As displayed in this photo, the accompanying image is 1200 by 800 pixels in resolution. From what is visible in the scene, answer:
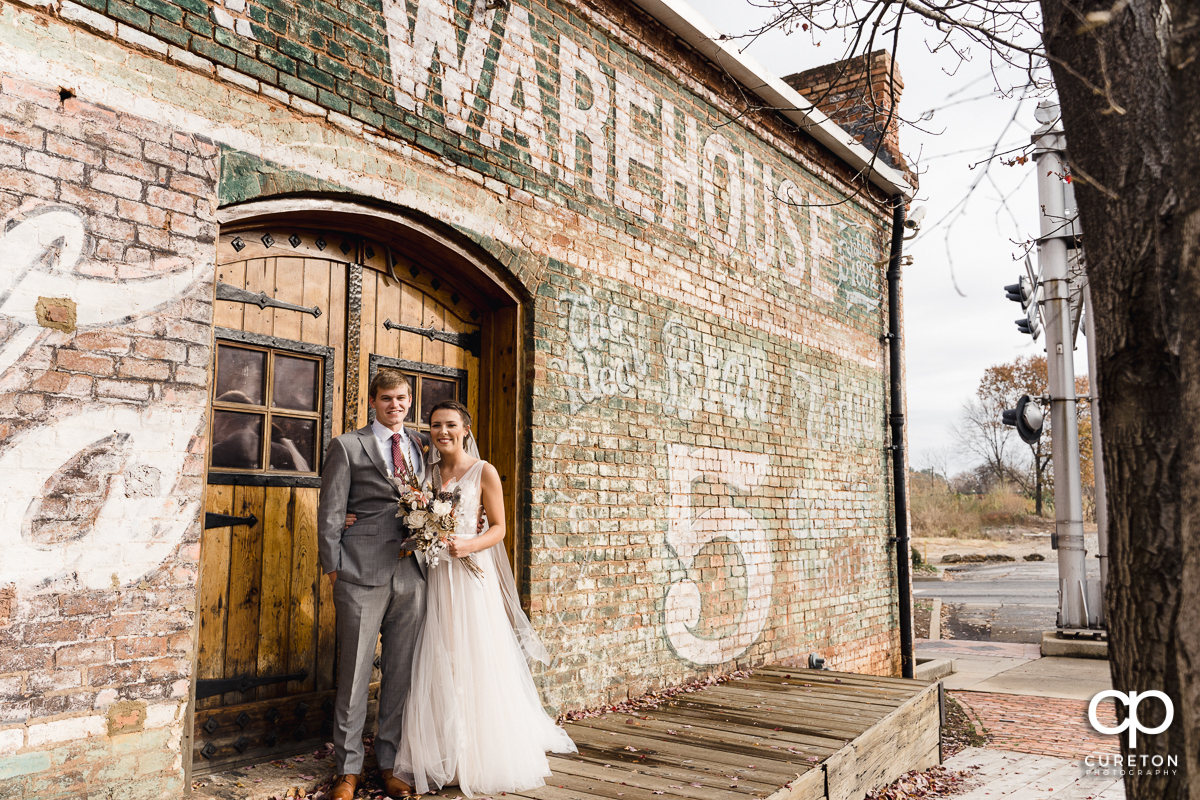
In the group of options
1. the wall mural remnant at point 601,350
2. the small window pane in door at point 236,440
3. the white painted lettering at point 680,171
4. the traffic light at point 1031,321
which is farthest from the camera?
the traffic light at point 1031,321

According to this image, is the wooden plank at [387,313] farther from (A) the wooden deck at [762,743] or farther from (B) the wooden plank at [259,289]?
(A) the wooden deck at [762,743]

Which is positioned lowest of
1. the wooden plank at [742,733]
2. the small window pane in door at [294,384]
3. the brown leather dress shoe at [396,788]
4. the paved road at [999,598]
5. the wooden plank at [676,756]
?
the paved road at [999,598]

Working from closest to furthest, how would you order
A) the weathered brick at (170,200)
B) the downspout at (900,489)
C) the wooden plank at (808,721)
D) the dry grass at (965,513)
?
the weathered brick at (170,200) < the wooden plank at (808,721) < the downspout at (900,489) < the dry grass at (965,513)

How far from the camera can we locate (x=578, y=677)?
208 inches

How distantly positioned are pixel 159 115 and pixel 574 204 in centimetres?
274

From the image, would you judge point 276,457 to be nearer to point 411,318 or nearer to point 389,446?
point 389,446

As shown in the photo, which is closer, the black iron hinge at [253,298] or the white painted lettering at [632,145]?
the black iron hinge at [253,298]

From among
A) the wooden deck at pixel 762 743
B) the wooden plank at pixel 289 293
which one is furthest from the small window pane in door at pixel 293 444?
the wooden deck at pixel 762 743

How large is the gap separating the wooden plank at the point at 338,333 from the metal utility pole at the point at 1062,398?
1031cm

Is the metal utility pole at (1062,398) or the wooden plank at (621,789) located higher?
the metal utility pole at (1062,398)

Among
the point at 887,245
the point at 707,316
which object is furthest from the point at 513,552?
the point at 887,245

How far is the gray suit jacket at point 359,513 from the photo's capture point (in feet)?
12.2

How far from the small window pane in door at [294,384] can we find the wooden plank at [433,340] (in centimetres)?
74

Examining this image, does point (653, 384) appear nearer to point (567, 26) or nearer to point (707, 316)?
point (707, 316)
